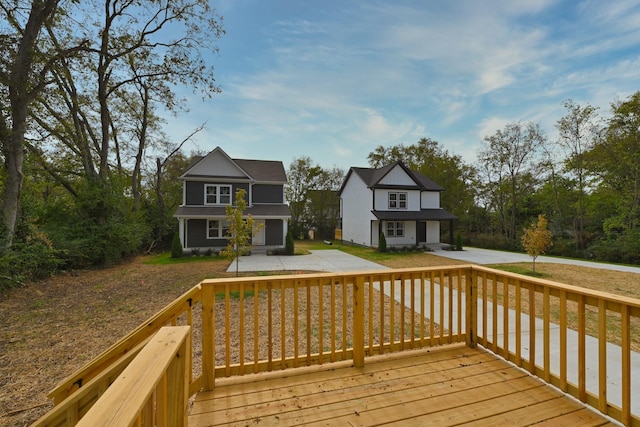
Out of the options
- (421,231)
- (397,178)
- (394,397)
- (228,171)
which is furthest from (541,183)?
(394,397)

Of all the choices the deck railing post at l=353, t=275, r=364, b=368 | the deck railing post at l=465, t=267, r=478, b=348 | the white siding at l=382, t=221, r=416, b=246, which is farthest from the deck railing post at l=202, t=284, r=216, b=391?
the white siding at l=382, t=221, r=416, b=246

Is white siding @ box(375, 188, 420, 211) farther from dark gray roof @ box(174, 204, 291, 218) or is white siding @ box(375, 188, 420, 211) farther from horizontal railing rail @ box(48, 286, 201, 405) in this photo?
horizontal railing rail @ box(48, 286, 201, 405)

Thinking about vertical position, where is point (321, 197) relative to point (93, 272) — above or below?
above

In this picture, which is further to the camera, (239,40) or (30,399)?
(239,40)

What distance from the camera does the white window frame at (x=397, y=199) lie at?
19.6 meters

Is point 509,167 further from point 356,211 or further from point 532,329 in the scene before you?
point 532,329

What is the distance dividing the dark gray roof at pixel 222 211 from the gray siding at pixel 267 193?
0.38 meters

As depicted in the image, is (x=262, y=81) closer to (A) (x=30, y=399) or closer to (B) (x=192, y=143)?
(A) (x=30, y=399)

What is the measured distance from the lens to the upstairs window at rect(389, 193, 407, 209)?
19.6 metres

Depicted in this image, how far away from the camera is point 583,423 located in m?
2.18

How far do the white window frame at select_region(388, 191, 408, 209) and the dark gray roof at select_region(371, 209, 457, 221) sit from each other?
500 mm

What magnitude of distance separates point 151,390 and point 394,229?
19.5 m

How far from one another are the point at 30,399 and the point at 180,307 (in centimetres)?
252

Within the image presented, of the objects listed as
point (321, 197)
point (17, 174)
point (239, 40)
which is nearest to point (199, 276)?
point (17, 174)
